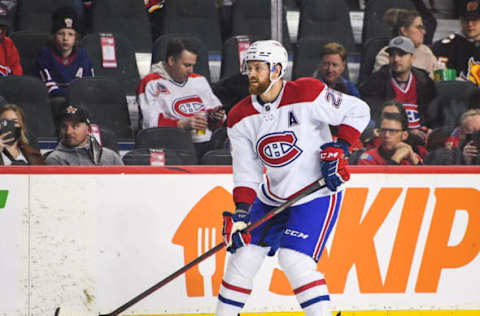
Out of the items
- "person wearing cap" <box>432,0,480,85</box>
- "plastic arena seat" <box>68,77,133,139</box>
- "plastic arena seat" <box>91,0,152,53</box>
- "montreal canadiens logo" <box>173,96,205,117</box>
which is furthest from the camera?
"plastic arena seat" <box>91,0,152,53</box>

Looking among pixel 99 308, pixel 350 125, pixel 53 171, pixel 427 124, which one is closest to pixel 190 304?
pixel 99 308

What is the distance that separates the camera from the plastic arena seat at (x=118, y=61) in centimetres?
465

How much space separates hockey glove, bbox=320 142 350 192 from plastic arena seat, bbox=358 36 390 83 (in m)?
1.62

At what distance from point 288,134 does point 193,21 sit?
231 cm

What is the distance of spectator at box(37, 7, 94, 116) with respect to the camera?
447 centimetres

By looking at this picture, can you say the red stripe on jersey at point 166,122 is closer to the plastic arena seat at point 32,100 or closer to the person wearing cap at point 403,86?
the plastic arena seat at point 32,100

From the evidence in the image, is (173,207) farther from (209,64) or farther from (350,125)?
(209,64)

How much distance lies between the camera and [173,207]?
364cm

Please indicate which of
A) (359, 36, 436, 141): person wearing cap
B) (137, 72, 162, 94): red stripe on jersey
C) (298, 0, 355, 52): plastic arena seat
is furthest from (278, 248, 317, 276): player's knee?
(298, 0, 355, 52): plastic arena seat

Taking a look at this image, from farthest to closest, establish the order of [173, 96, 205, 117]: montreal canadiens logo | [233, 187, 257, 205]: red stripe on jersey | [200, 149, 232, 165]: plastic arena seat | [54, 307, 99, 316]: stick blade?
[173, 96, 205, 117]: montreal canadiens logo, [200, 149, 232, 165]: plastic arena seat, [54, 307, 99, 316]: stick blade, [233, 187, 257, 205]: red stripe on jersey

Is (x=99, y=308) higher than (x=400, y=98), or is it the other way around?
(x=400, y=98)

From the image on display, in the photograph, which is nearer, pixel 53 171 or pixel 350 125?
pixel 350 125

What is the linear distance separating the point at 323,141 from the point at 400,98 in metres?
1.27

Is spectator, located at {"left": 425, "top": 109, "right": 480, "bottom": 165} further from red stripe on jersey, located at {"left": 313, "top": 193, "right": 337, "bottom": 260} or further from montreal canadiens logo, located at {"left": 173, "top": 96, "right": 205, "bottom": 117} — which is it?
montreal canadiens logo, located at {"left": 173, "top": 96, "right": 205, "bottom": 117}
